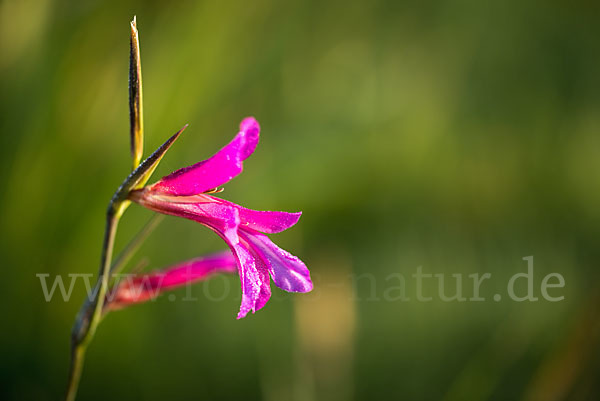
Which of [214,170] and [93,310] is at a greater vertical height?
[214,170]

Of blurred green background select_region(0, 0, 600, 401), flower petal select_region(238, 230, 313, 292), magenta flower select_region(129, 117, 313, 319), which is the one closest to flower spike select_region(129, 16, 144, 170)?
magenta flower select_region(129, 117, 313, 319)

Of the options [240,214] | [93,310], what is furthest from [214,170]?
[93,310]

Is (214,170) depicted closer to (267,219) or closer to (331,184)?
(267,219)

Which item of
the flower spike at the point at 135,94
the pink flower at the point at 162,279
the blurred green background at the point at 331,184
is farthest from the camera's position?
the blurred green background at the point at 331,184

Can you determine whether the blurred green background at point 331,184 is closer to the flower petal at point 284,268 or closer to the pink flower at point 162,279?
the pink flower at point 162,279

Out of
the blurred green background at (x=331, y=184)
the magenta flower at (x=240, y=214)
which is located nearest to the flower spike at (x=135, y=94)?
the magenta flower at (x=240, y=214)

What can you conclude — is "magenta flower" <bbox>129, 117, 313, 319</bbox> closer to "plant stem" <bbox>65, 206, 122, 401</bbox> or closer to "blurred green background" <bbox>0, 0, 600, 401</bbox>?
"plant stem" <bbox>65, 206, 122, 401</bbox>
